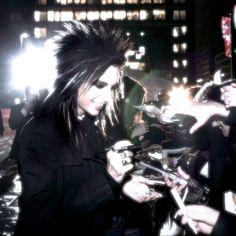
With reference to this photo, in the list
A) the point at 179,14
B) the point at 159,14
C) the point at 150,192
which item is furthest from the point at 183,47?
the point at 150,192

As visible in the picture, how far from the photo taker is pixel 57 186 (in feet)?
6.98

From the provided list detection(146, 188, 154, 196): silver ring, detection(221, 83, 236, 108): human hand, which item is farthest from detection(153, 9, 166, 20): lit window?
detection(146, 188, 154, 196): silver ring

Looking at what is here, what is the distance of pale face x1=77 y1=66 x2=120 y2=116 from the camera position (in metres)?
2.43

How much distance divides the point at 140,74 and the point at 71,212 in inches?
517

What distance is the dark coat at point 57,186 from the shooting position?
194 cm

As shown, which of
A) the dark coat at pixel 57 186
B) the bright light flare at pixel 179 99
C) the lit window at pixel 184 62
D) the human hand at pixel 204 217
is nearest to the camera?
the dark coat at pixel 57 186

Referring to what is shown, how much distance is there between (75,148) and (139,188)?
1.61ft

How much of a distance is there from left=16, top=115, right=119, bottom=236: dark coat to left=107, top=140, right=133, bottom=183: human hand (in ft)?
0.15

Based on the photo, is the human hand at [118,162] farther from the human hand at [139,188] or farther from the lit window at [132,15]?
the lit window at [132,15]

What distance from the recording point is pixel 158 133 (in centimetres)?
707

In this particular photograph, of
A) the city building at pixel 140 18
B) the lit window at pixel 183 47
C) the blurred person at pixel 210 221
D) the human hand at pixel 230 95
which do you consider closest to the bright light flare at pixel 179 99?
the human hand at pixel 230 95

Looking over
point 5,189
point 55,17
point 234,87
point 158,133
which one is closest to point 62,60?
point 234,87

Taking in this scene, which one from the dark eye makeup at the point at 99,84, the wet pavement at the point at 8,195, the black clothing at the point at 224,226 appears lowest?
the wet pavement at the point at 8,195

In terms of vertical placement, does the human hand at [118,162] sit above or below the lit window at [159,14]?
below
